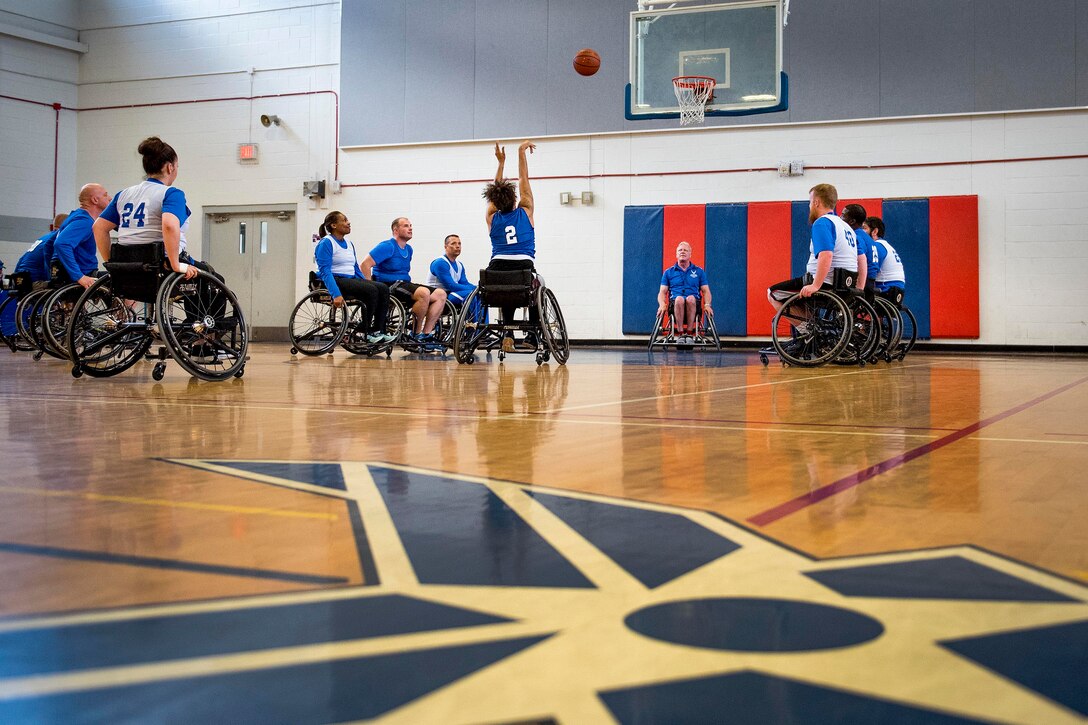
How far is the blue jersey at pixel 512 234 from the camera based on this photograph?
18.4 feet

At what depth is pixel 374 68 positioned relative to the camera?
12.1 metres

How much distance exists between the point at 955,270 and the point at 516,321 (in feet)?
21.7

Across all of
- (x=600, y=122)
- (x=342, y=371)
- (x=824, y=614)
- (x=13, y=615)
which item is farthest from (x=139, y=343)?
(x=600, y=122)

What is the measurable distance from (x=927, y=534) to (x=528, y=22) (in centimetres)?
1138

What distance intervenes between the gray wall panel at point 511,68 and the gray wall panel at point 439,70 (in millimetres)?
149

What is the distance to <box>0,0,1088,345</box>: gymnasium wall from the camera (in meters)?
10.1

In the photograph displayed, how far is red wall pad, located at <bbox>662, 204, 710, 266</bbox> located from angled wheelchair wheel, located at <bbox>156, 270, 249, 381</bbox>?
7553 mm

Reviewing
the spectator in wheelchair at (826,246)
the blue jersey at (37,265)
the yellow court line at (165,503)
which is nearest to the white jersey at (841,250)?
the spectator in wheelchair at (826,246)

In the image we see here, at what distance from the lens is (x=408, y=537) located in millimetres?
1052

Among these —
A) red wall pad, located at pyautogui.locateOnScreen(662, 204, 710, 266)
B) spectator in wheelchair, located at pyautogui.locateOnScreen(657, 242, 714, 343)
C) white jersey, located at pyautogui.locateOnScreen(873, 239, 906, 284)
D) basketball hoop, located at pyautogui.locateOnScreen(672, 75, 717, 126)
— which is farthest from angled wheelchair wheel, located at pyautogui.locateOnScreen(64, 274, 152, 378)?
red wall pad, located at pyautogui.locateOnScreen(662, 204, 710, 266)

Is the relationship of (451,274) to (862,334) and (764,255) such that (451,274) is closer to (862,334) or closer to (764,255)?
(862,334)

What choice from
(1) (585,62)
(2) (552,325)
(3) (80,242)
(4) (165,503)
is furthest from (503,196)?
(4) (165,503)

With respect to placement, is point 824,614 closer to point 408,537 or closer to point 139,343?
point 408,537

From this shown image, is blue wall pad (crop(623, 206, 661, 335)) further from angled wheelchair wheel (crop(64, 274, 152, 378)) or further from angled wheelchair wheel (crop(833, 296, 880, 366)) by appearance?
angled wheelchair wheel (crop(64, 274, 152, 378))
